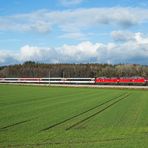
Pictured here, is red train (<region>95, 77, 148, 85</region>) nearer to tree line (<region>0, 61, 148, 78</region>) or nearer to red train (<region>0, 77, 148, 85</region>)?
red train (<region>0, 77, 148, 85</region>)

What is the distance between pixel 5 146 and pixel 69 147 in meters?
1.85

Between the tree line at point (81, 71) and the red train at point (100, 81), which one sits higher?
the tree line at point (81, 71)

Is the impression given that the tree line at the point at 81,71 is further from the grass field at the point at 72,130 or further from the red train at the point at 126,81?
the grass field at the point at 72,130

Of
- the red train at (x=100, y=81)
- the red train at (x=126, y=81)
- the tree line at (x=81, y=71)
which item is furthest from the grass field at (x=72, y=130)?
the tree line at (x=81, y=71)

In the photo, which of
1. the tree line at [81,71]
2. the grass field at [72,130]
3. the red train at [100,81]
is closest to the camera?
the grass field at [72,130]

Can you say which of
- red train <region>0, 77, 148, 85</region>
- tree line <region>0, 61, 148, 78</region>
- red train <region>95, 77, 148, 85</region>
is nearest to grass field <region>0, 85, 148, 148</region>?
red train <region>95, 77, 148, 85</region>

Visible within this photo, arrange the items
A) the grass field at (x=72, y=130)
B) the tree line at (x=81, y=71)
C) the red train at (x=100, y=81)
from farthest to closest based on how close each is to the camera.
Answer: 1. the tree line at (x=81, y=71)
2. the red train at (x=100, y=81)
3. the grass field at (x=72, y=130)

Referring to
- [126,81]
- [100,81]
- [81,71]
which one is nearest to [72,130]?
[126,81]

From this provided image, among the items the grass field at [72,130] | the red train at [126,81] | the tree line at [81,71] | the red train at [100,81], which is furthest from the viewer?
the tree line at [81,71]

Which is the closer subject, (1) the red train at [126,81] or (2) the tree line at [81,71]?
(1) the red train at [126,81]

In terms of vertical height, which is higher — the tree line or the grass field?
the tree line

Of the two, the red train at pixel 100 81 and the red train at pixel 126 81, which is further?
the red train at pixel 100 81

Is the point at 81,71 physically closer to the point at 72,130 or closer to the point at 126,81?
the point at 126,81

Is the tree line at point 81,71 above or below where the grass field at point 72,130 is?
above
